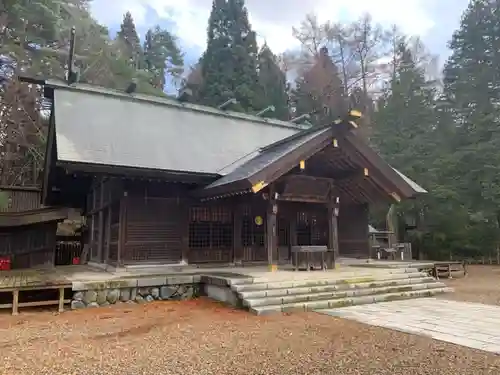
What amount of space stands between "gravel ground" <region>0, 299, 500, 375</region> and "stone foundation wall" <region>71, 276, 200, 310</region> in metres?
0.95

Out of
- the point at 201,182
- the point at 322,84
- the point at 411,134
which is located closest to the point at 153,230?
the point at 201,182

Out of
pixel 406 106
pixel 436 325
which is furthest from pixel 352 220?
pixel 406 106

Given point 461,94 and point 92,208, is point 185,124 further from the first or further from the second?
point 461,94

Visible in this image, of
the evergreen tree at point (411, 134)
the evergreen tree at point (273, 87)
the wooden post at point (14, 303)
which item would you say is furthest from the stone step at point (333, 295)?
the evergreen tree at point (273, 87)

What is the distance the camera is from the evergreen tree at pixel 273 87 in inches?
1141

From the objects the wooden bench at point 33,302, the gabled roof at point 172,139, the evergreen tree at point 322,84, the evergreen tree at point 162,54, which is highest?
the evergreen tree at point 162,54

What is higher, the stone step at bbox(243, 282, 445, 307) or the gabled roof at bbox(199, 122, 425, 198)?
the gabled roof at bbox(199, 122, 425, 198)

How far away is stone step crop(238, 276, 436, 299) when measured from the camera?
318 inches

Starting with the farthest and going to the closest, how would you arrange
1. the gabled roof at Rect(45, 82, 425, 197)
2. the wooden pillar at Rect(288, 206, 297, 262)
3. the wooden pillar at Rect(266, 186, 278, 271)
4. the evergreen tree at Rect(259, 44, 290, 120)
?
the evergreen tree at Rect(259, 44, 290, 120) < the wooden pillar at Rect(288, 206, 297, 262) < the wooden pillar at Rect(266, 186, 278, 271) < the gabled roof at Rect(45, 82, 425, 197)

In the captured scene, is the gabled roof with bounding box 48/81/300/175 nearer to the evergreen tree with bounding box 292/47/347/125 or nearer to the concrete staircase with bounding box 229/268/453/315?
the concrete staircase with bounding box 229/268/453/315

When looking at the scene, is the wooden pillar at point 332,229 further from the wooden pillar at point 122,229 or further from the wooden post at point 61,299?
the wooden post at point 61,299

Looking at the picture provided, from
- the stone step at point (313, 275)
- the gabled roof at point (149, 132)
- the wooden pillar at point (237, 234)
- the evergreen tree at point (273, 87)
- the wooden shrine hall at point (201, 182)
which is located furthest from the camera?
the evergreen tree at point (273, 87)

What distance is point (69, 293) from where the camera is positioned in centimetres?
881

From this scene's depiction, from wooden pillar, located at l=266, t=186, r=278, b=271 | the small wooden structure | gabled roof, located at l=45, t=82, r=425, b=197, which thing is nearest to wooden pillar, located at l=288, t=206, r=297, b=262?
gabled roof, located at l=45, t=82, r=425, b=197
